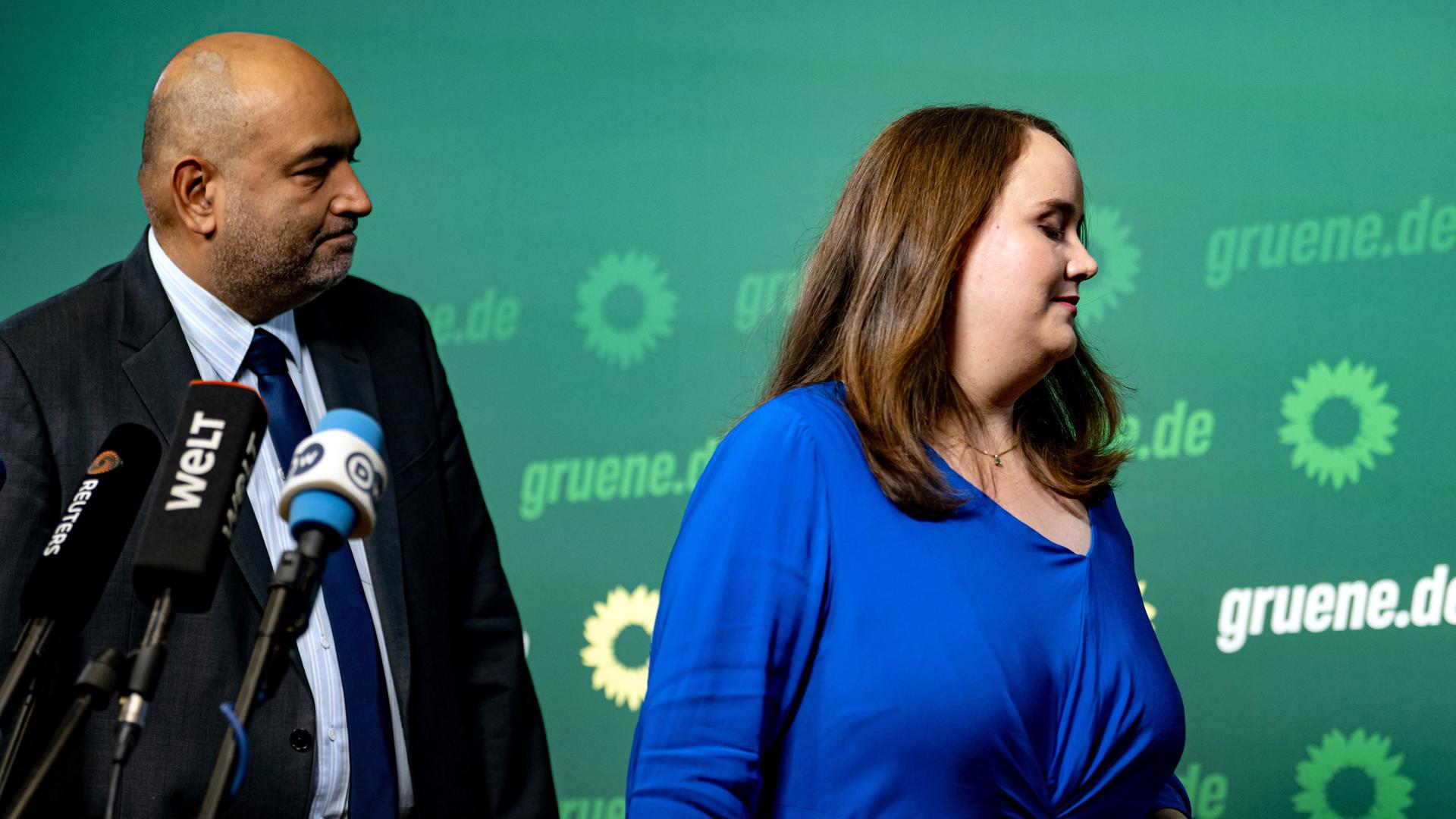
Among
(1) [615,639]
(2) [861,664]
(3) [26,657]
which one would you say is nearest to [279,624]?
(3) [26,657]

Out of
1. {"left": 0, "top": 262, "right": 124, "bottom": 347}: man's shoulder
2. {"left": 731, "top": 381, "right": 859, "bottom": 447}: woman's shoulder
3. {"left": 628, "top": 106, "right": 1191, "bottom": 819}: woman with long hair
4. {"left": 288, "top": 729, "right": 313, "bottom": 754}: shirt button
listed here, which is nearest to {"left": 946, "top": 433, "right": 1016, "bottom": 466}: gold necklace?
{"left": 628, "top": 106, "right": 1191, "bottom": 819}: woman with long hair

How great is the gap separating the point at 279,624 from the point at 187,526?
10 centimetres

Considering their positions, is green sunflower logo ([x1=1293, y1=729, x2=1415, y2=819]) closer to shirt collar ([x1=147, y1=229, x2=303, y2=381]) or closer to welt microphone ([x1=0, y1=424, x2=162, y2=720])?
shirt collar ([x1=147, y1=229, x2=303, y2=381])

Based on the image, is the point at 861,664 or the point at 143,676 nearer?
the point at 143,676

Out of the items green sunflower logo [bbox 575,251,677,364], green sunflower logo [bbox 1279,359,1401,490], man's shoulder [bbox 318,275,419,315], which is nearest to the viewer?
man's shoulder [bbox 318,275,419,315]

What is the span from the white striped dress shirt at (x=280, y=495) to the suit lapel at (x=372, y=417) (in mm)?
11

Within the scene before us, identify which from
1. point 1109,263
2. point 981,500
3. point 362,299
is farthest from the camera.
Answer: point 1109,263

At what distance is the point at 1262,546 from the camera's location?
2.72m

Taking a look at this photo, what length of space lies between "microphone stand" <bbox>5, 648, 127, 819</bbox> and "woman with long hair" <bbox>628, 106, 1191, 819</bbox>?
0.48 m

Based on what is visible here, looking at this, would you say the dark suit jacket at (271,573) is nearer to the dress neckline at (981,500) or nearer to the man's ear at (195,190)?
the man's ear at (195,190)

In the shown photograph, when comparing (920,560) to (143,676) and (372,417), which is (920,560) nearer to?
(143,676)

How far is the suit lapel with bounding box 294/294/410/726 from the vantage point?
5.95ft

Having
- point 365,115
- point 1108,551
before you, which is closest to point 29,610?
point 1108,551

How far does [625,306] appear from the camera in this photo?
9.88 ft
